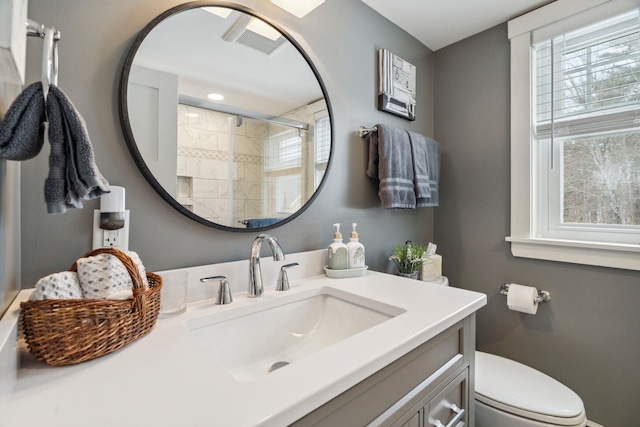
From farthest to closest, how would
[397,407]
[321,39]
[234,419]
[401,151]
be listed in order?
1. [401,151]
2. [321,39]
3. [397,407]
4. [234,419]

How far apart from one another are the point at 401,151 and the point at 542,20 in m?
0.97

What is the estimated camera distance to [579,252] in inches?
55.4

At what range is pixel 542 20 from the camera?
4.93ft

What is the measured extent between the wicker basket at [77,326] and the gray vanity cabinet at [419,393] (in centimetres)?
38

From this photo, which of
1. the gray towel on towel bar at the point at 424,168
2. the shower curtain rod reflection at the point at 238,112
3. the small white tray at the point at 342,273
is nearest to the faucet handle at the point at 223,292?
the small white tray at the point at 342,273

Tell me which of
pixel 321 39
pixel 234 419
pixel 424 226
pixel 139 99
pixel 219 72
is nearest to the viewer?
pixel 234 419

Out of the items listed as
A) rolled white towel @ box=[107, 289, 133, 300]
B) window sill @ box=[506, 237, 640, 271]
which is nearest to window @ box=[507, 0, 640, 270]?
window sill @ box=[506, 237, 640, 271]

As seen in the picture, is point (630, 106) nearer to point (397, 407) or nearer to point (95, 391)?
point (397, 407)

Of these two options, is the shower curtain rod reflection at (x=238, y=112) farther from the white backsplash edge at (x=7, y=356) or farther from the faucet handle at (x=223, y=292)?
the white backsplash edge at (x=7, y=356)

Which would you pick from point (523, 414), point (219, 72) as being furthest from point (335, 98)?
point (523, 414)

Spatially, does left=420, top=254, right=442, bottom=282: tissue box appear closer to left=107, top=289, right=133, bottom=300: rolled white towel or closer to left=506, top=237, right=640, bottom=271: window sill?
left=506, top=237, right=640, bottom=271: window sill

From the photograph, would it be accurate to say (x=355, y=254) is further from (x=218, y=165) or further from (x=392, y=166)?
(x=218, y=165)

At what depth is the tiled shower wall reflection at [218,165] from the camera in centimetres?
92

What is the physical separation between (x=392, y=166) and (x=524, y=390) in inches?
41.1
